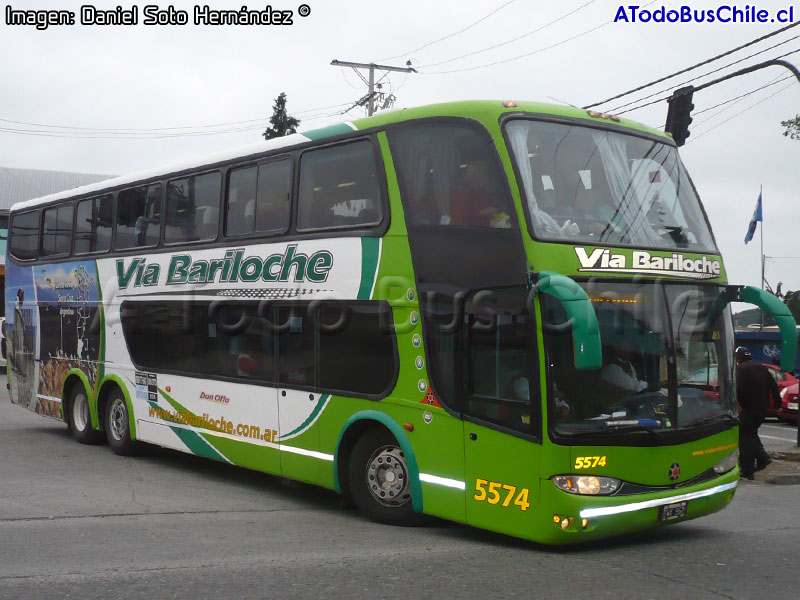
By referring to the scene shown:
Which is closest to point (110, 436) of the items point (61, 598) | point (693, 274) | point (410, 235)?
point (410, 235)

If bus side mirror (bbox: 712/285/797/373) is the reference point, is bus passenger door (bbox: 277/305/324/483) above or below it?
below

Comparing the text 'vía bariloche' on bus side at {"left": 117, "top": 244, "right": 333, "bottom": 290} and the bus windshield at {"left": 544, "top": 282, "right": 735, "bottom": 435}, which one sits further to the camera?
the text 'vía bariloche' on bus side at {"left": 117, "top": 244, "right": 333, "bottom": 290}

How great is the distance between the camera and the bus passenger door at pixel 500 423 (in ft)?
25.1

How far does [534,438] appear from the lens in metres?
7.59

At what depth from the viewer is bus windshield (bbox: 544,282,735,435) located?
753cm

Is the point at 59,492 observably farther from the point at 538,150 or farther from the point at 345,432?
the point at 538,150

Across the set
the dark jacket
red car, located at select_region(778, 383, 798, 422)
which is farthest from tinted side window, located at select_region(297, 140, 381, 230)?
red car, located at select_region(778, 383, 798, 422)

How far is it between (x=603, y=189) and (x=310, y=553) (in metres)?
3.97

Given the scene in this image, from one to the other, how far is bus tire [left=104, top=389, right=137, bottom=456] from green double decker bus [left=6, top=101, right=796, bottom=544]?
245cm

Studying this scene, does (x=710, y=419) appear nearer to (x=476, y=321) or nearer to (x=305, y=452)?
(x=476, y=321)

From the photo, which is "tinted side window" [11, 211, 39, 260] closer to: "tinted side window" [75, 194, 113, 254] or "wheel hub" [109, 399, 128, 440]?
"tinted side window" [75, 194, 113, 254]

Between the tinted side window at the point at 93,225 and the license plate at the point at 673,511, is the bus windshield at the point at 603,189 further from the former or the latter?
the tinted side window at the point at 93,225

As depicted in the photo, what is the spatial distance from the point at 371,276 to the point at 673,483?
133 inches

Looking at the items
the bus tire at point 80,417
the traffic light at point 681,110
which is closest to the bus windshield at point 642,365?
the traffic light at point 681,110
